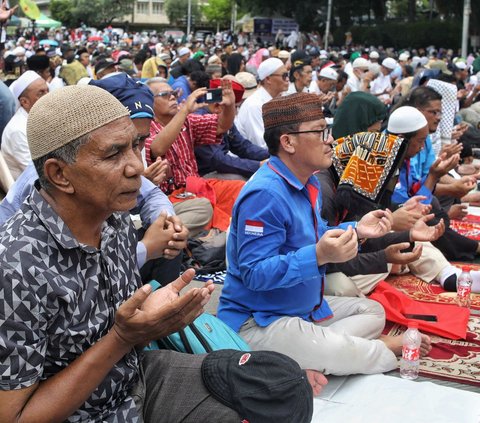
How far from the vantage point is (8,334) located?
180cm

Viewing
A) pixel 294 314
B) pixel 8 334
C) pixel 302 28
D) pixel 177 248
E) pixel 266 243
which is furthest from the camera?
pixel 302 28

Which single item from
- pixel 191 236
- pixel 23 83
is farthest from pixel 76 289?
pixel 23 83

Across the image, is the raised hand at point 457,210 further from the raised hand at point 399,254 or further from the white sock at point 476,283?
the raised hand at point 399,254

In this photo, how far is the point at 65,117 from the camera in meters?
1.93

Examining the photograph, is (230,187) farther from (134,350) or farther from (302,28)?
(302,28)

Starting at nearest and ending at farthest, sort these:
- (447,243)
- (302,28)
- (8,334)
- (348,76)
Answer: (8,334)
(447,243)
(348,76)
(302,28)

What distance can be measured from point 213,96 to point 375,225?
3.24 m

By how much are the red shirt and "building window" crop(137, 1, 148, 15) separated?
8656 centimetres

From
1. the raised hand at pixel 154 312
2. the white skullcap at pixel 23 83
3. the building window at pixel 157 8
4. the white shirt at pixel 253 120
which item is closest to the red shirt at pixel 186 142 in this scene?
the white shirt at pixel 253 120

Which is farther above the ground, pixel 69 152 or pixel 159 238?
pixel 69 152

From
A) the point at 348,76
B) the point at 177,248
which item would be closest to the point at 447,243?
the point at 177,248

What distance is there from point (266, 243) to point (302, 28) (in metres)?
39.9

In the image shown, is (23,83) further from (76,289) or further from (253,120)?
(76,289)

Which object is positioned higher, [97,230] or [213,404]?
[97,230]
